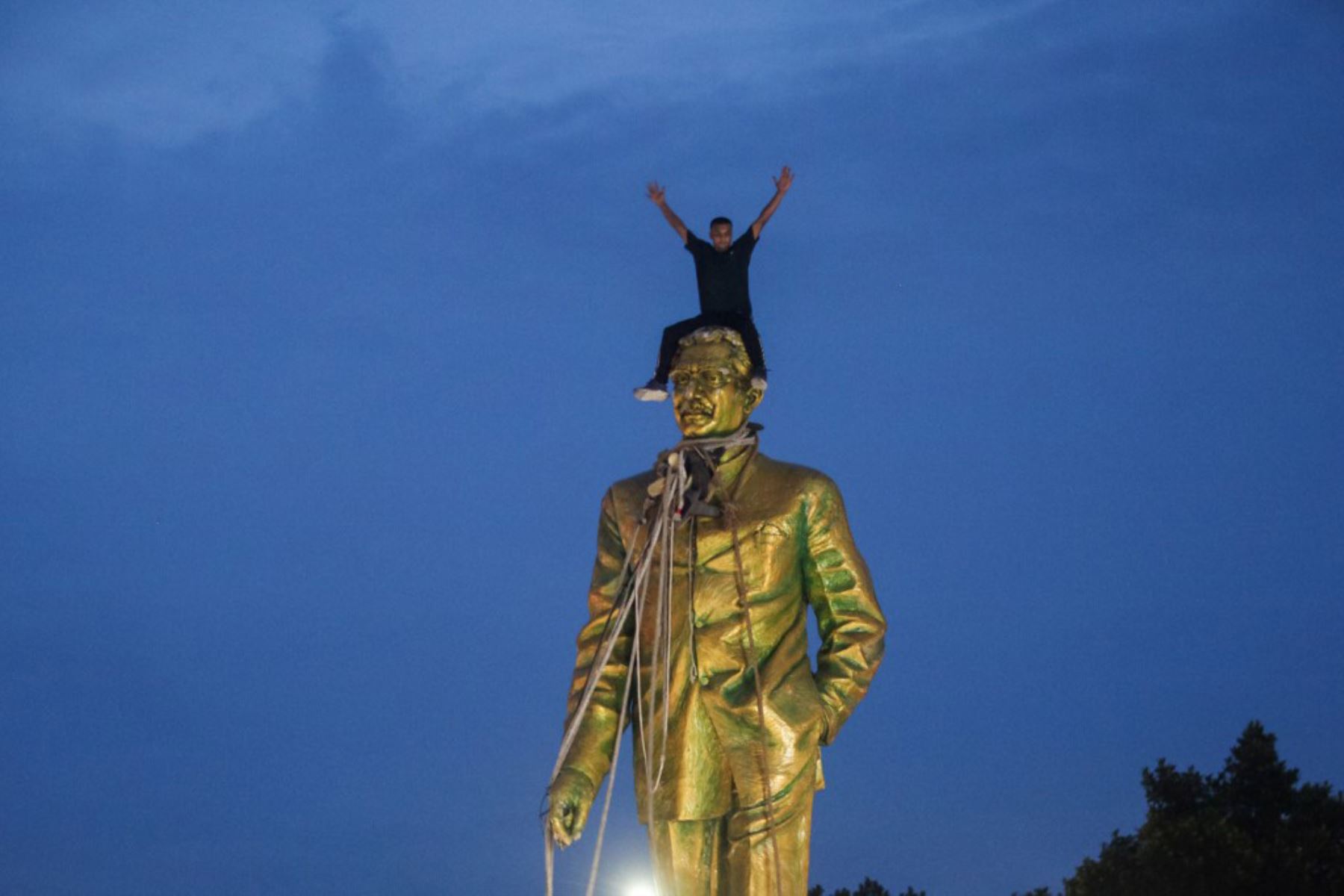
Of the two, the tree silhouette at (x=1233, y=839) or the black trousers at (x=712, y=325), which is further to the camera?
the tree silhouette at (x=1233, y=839)

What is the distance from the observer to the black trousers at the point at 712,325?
10094mm

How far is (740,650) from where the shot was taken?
9.71 metres

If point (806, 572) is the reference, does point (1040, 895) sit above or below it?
above

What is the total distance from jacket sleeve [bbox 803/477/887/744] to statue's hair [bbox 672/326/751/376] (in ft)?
2.00

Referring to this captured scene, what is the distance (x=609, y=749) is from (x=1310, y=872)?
31.7 feet

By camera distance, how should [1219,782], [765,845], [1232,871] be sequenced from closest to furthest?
[765,845], [1232,871], [1219,782]

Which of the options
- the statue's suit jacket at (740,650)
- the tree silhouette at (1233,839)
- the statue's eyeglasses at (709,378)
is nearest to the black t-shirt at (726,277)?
the statue's eyeglasses at (709,378)

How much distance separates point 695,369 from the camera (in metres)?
10.0

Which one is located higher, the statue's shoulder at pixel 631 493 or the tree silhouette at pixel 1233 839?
the tree silhouette at pixel 1233 839

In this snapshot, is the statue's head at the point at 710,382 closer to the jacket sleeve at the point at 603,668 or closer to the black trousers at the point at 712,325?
the black trousers at the point at 712,325

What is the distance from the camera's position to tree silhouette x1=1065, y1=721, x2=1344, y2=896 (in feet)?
57.9

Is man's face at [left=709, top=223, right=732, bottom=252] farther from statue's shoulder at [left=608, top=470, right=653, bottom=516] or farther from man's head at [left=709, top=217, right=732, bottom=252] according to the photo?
statue's shoulder at [left=608, top=470, right=653, bottom=516]

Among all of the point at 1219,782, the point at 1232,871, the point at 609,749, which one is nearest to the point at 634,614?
the point at 609,749

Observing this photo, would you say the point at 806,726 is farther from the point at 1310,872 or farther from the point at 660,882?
the point at 1310,872
